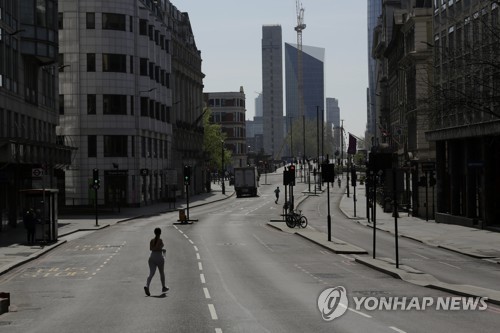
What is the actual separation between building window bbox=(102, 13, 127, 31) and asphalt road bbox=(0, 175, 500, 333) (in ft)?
163

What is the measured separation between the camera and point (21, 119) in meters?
58.3

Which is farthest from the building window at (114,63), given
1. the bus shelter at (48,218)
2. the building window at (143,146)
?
the bus shelter at (48,218)

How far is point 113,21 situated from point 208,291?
7132 centimetres

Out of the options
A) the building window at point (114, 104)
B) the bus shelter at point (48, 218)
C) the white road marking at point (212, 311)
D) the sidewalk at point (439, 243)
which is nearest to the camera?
the white road marking at point (212, 311)

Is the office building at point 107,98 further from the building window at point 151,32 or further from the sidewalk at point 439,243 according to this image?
the sidewalk at point 439,243

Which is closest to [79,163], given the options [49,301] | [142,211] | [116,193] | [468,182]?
[116,193]

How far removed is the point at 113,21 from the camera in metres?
90.8

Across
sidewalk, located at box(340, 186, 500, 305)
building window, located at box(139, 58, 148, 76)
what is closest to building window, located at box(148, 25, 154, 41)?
building window, located at box(139, 58, 148, 76)

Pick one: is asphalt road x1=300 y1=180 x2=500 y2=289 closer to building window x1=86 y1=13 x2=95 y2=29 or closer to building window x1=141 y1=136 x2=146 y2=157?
building window x1=141 y1=136 x2=146 y2=157

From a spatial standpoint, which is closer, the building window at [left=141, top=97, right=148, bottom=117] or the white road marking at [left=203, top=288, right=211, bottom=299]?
the white road marking at [left=203, top=288, right=211, bottom=299]

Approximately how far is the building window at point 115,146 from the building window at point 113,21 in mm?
12393

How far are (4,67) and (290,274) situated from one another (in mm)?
32187

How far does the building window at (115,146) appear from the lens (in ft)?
296

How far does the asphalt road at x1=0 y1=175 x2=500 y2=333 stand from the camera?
1761 centimetres
